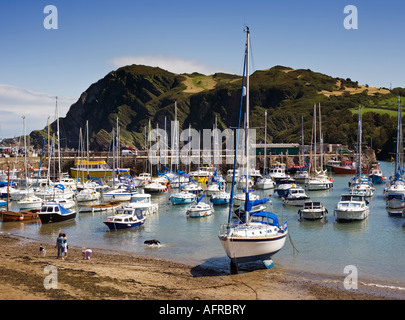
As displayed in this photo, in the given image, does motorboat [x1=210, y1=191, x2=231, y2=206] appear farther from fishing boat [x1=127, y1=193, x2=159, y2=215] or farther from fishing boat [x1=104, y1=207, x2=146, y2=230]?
fishing boat [x1=104, y1=207, x2=146, y2=230]

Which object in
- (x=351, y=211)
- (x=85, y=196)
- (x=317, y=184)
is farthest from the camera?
(x=317, y=184)

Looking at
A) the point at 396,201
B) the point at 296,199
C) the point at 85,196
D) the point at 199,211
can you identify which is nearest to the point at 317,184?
the point at 296,199

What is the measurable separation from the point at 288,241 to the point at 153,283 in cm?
1512

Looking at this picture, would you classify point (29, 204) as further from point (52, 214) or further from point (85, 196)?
point (85, 196)

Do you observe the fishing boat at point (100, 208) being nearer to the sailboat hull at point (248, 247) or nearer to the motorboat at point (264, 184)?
the sailboat hull at point (248, 247)

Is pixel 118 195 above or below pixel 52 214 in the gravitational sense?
above

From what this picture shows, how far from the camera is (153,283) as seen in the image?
76.9 feet

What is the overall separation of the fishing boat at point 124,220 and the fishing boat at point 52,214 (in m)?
6.30

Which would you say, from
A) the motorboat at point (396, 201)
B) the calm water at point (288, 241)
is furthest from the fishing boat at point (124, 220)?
the motorboat at point (396, 201)

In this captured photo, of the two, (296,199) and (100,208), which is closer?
(100,208)

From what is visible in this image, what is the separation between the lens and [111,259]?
2983 cm

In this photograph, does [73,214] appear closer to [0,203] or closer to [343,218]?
[0,203]
